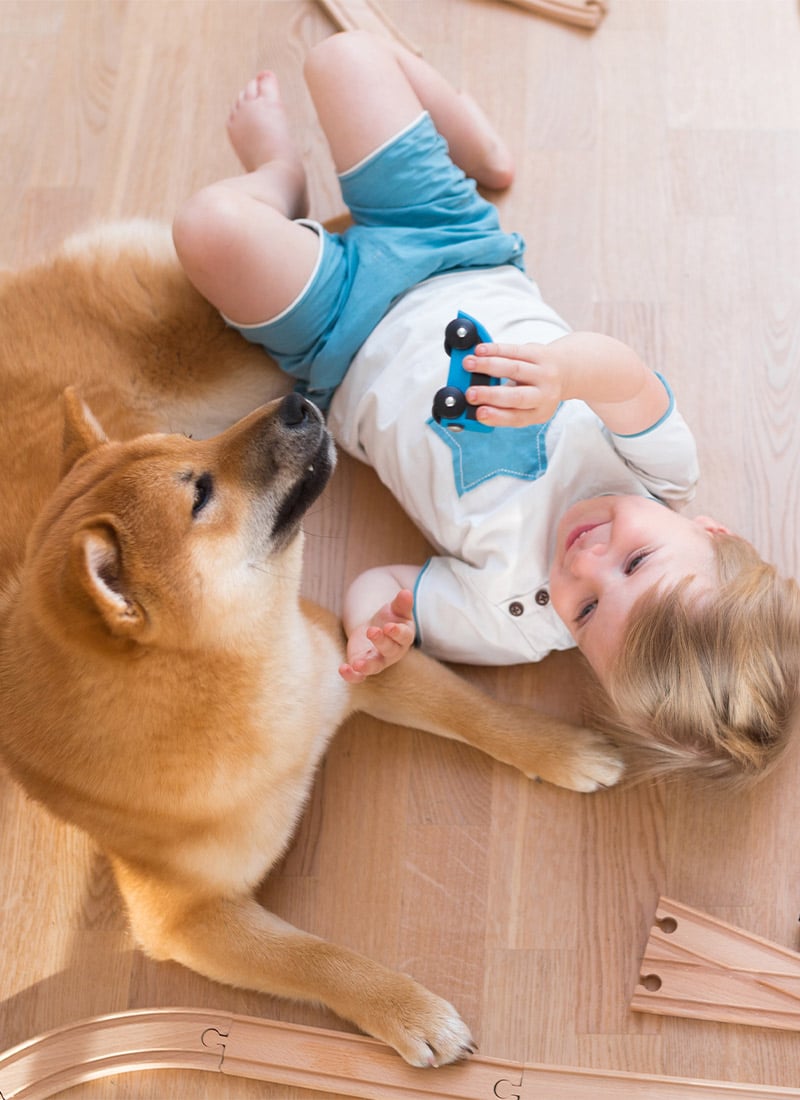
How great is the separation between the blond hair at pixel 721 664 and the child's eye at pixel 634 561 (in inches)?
2.3

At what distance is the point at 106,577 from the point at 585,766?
97 cm

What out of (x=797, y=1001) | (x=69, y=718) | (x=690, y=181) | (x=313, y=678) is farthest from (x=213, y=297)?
(x=797, y=1001)

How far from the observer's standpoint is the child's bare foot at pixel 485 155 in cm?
215

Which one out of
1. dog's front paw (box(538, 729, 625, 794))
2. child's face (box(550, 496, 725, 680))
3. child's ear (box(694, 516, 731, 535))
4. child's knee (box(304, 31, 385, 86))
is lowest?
dog's front paw (box(538, 729, 625, 794))

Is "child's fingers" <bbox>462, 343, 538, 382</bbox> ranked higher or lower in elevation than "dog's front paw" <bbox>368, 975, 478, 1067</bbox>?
higher

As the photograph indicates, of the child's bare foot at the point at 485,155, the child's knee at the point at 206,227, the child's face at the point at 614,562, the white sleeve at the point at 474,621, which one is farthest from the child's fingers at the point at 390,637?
the child's bare foot at the point at 485,155

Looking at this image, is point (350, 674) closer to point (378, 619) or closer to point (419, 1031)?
point (378, 619)

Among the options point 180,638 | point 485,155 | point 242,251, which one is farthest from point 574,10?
point 180,638

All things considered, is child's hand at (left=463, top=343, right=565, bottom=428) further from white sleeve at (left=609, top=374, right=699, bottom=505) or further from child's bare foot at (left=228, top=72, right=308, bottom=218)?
child's bare foot at (left=228, top=72, right=308, bottom=218)

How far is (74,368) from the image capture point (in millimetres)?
1862

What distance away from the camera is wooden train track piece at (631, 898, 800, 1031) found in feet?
5.62

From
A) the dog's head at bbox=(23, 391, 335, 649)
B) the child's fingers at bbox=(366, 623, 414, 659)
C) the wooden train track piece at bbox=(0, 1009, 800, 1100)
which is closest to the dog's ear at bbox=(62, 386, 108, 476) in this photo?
the dog's head at bbox=(23, 391, 335, 649)

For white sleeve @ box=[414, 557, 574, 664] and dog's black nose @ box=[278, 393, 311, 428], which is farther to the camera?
white sleeve @ box=[414, 557, 574, 664]

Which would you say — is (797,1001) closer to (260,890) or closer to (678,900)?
(678,900)
